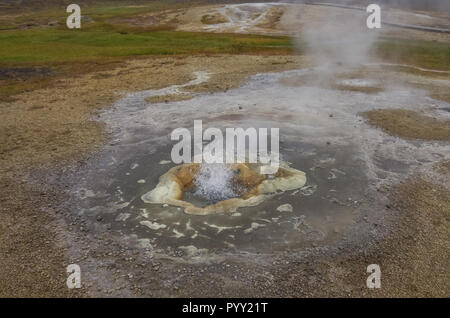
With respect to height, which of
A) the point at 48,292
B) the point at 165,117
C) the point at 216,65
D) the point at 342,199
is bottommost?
the point at 48,292

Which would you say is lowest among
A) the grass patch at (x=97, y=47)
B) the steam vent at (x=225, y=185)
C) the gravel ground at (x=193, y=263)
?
the gravel ground at (x=193, y=263)

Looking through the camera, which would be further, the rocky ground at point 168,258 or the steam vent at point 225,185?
the steam vent at point 225,185

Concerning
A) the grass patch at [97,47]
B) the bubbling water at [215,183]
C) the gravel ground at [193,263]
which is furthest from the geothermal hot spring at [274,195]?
the grass patch at [97,47]

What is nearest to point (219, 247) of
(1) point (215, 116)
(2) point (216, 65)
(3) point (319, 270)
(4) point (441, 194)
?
(3) point (319, 270)

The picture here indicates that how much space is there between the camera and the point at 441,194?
34.5 ft

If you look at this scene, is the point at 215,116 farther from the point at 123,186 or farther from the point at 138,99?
the point at 123,186

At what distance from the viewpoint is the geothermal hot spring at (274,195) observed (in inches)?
345

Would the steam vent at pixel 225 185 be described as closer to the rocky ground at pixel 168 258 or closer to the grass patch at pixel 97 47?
the rocky ground at pixel 168 258

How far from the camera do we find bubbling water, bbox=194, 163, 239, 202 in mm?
10594

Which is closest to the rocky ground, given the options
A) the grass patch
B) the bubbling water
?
the bubbling water

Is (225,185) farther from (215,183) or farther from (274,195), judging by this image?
(274,195)

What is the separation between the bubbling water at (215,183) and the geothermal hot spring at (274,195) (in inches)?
1.3

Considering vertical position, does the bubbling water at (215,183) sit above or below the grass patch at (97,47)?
below

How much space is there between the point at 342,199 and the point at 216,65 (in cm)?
2062
